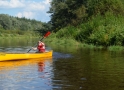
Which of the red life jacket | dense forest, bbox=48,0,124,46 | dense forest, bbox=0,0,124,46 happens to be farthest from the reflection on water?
dense forest, bbox=0,0,124,46

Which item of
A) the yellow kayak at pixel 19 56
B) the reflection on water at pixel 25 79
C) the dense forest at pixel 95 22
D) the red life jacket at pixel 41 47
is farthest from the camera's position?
the dense forest at pixel 95 22

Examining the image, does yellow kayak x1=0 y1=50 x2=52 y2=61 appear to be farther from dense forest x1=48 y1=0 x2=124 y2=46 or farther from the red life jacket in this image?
dense forest x1=48 y1=0 x2=124 y2=46

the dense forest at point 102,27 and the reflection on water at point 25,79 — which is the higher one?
the dense forest at point 102,27

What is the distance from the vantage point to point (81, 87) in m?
12.2

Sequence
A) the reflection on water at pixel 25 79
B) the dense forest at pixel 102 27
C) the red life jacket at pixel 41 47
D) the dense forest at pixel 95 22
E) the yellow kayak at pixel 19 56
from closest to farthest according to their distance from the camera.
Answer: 1. the reflection on water at pixel 25 79
2. the yellow kayak at pixel 19 56
3. the red life jacket at pixel 41 47
4. the dense forest at pixel 102 27
5. the dense forest at pixel 95 22

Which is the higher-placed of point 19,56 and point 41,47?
point 41,47

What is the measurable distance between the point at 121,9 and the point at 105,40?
13.8 meters

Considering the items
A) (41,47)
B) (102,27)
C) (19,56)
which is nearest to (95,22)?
(102,27)

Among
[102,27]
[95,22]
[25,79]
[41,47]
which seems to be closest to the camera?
[25,79]

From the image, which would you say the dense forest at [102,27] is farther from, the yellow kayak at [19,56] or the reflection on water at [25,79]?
the reflection on water at [25,79]

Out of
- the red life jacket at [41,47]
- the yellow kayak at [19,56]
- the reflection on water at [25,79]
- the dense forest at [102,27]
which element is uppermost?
the dense forest at [102,27]

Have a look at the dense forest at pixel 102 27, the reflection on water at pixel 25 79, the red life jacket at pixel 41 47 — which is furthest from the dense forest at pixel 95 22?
the reflection on water at pixel 25 79

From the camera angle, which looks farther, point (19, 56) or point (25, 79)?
point (19, 56)

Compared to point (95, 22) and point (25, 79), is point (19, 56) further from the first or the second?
point (95, 22)
